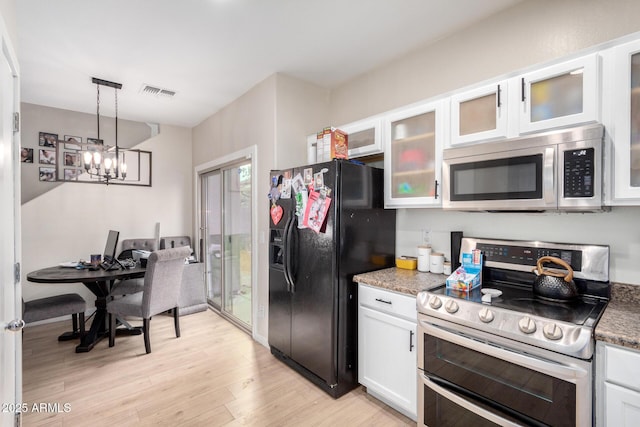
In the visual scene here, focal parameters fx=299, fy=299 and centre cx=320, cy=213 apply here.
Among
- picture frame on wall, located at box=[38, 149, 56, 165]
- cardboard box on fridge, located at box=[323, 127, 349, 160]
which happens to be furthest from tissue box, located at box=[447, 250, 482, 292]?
picture frame on wall, located at box=[38, 149, 56, 165]

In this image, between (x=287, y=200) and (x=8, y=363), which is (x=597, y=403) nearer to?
(x=287, y=200)

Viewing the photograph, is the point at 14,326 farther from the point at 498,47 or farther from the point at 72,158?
the point at 72,158

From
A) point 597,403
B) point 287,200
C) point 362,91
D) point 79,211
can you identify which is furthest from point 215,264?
point 597,403

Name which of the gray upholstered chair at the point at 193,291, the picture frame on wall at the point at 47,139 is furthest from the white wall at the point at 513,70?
the picture frame on wall at the point at 47,139

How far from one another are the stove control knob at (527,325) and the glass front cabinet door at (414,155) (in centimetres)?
90

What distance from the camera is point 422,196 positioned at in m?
2.19

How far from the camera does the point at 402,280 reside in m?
2.14

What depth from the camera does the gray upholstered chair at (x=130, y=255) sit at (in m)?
3.58

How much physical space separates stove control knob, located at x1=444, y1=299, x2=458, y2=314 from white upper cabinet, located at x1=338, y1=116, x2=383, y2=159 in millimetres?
1294

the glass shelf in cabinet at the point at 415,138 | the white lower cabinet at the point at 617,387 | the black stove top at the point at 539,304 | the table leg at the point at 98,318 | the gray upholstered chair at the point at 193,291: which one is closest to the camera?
the white lower cabinet at the point at 617,387

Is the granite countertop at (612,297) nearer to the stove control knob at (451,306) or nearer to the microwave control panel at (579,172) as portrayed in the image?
the stove control knob at (451,306)

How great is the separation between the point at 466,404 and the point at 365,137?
199 cm

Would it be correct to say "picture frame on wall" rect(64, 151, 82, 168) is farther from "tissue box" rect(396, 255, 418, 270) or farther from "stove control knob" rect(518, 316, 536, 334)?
"stove control knob" rect(518, 316, 536, 334)

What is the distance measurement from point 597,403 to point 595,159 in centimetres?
109
